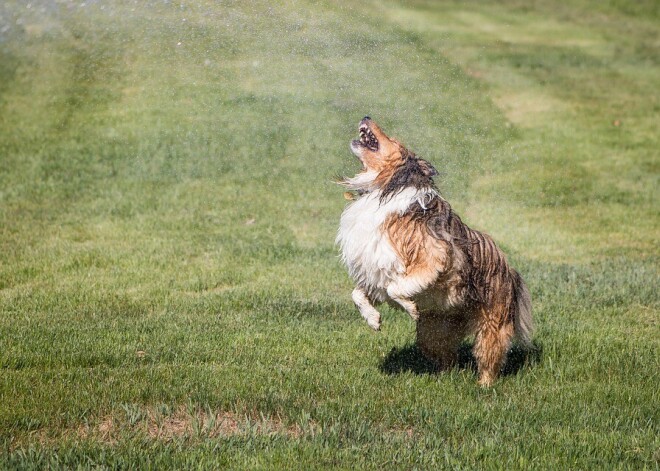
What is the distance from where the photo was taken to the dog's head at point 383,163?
5707mm

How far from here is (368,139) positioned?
228 inches

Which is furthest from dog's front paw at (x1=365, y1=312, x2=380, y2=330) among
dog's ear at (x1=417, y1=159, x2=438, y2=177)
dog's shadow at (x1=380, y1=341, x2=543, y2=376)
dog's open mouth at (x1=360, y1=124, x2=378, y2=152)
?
dog's open mouth at (x1=360, y1=124, x2=378, y2=152)

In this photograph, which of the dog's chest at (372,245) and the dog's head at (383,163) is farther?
the dog's head at (383,163)

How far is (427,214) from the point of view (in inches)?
226

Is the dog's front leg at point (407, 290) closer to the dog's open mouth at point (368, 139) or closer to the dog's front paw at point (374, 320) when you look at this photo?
the dog's front paw at point (374, 320)

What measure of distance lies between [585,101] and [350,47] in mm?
5395

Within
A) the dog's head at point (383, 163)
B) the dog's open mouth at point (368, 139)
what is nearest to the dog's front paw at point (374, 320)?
the dog's head at point (383, 163)

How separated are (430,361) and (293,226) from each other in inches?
194

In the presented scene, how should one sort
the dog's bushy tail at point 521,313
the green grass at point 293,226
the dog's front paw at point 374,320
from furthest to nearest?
the dog's bushy tail at point 521,313
the dog's front paw at point 374,320
the green grass at point 293,226

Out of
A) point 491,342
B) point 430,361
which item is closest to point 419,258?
point 491,342

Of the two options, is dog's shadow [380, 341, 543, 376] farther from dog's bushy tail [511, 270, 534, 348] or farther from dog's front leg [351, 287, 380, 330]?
dog's front leg [351, 287, 380, 330]

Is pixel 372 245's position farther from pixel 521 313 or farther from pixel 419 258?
pixel 521 313

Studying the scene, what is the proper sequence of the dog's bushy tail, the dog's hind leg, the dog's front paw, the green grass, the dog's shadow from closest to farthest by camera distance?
the green grass, the dog's front paw, the dog's hind leg, the dog's bushy tail, the dog's shadow

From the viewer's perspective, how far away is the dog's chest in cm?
558
